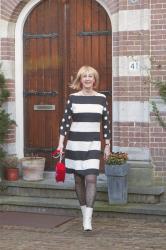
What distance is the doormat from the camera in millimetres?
8032

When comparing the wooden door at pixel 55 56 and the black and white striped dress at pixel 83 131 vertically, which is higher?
the wooden door at pixel 55 56

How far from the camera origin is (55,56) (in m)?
9.76

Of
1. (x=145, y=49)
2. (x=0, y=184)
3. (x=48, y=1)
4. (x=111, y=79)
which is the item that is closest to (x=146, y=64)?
(x=145, y=49)

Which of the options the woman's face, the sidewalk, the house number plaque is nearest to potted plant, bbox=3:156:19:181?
the house number plaque

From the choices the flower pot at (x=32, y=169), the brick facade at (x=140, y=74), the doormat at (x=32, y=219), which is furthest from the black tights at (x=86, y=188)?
the flower pot at (x=32, y=169)

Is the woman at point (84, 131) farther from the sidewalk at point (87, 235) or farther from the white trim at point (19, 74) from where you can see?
the white trim at point (19, 74)

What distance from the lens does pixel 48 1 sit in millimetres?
9773

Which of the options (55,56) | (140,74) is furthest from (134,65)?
(55,56)

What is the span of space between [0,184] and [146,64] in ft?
9.66

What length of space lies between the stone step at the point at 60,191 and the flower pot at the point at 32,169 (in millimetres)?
112

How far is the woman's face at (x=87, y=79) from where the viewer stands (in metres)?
7.33

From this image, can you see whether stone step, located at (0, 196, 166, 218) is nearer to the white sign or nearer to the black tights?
the black tights

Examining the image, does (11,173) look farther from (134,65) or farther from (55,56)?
(134,65)

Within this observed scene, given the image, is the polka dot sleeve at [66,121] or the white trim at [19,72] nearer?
the polka dot sleeve at [66,121]
